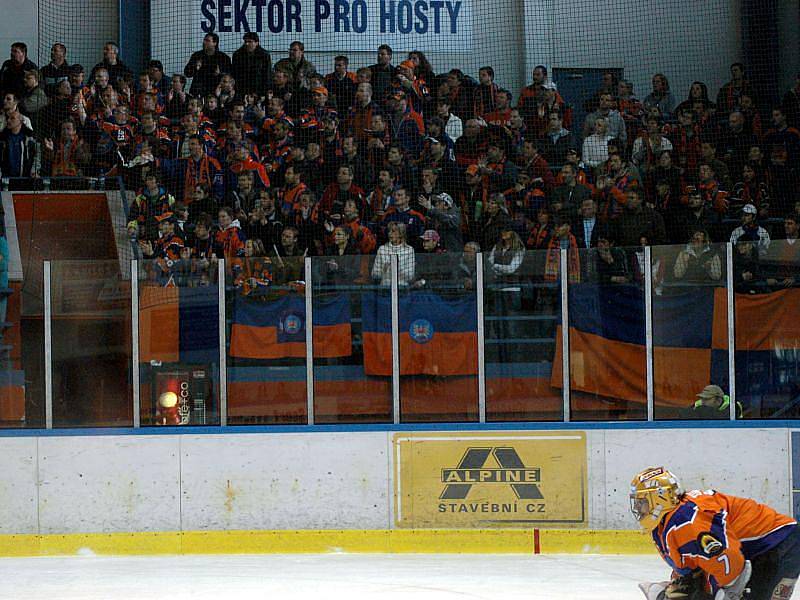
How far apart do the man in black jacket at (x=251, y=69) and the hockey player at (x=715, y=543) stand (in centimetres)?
707

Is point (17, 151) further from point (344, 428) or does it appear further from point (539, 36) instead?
point (539, 36)

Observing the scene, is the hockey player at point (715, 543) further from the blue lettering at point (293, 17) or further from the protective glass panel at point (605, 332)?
the blue lettering at point (293, 17)

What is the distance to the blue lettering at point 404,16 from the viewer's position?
40.9 feet

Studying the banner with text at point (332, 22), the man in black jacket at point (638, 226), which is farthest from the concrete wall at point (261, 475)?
the banner with text at point (332, 22)

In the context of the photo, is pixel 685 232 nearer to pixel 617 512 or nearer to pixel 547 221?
pixel 547 221

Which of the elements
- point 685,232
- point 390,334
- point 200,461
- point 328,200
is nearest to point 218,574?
point 200,461

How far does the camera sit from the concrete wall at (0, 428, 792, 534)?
8000 mm

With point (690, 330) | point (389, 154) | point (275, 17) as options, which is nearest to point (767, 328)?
point (690, 330)

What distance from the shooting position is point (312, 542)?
802cm

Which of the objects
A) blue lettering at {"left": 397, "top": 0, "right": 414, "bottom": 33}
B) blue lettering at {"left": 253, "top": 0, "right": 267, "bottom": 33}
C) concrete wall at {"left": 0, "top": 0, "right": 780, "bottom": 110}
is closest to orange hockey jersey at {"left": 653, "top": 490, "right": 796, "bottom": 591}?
concrete wall at {"left": 0, "top": 0, "right": 780, "bottom": 110}

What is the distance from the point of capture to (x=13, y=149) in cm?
1075

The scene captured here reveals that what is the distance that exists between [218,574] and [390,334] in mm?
1935

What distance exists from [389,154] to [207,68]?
2.06 metres

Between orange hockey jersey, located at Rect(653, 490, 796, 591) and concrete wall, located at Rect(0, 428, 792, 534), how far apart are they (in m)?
3.32
